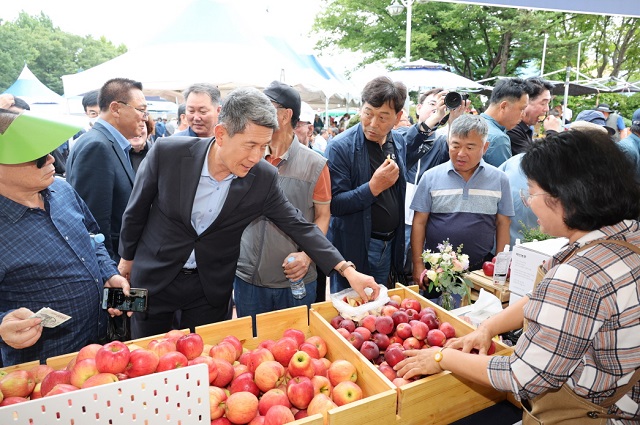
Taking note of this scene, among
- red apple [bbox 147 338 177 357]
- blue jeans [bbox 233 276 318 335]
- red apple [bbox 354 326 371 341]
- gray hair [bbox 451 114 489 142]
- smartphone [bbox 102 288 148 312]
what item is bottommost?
blue jeans [bbox 233 276 318 335]

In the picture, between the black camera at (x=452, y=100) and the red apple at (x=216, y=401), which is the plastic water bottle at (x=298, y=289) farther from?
the black camera at (x=452, y=100)

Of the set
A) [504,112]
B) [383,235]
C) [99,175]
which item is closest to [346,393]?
[383,235]

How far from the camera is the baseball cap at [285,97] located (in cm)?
267

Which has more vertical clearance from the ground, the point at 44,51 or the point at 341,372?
the point at 44,51

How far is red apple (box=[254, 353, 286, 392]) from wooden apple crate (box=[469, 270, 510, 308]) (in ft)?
5.46

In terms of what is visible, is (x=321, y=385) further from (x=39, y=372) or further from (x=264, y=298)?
(x=264, y=298)

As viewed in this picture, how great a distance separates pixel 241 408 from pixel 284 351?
0.30 meters

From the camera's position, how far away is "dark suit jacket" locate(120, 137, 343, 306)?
2.10 m

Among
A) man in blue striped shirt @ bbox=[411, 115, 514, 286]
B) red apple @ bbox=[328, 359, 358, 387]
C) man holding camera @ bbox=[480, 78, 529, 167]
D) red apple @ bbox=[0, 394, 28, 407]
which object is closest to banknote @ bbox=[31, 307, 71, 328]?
red apple @ bbox=[0, 394, 28, 407]

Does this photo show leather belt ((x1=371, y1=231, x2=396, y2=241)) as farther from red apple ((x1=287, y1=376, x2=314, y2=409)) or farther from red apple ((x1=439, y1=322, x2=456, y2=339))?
red apple ((x1=287, y1=376, x2=314, y2=409))

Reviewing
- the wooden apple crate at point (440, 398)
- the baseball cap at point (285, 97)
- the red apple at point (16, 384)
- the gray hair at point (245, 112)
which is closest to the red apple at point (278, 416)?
the wooden apple crate at point (440, 398)

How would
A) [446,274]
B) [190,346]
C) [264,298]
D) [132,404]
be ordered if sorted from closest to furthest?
[132,404] → [190,346] → [446,274] → [264,298]

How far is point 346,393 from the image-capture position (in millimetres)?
1445

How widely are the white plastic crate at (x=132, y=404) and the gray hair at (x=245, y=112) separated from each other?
3.73ft
